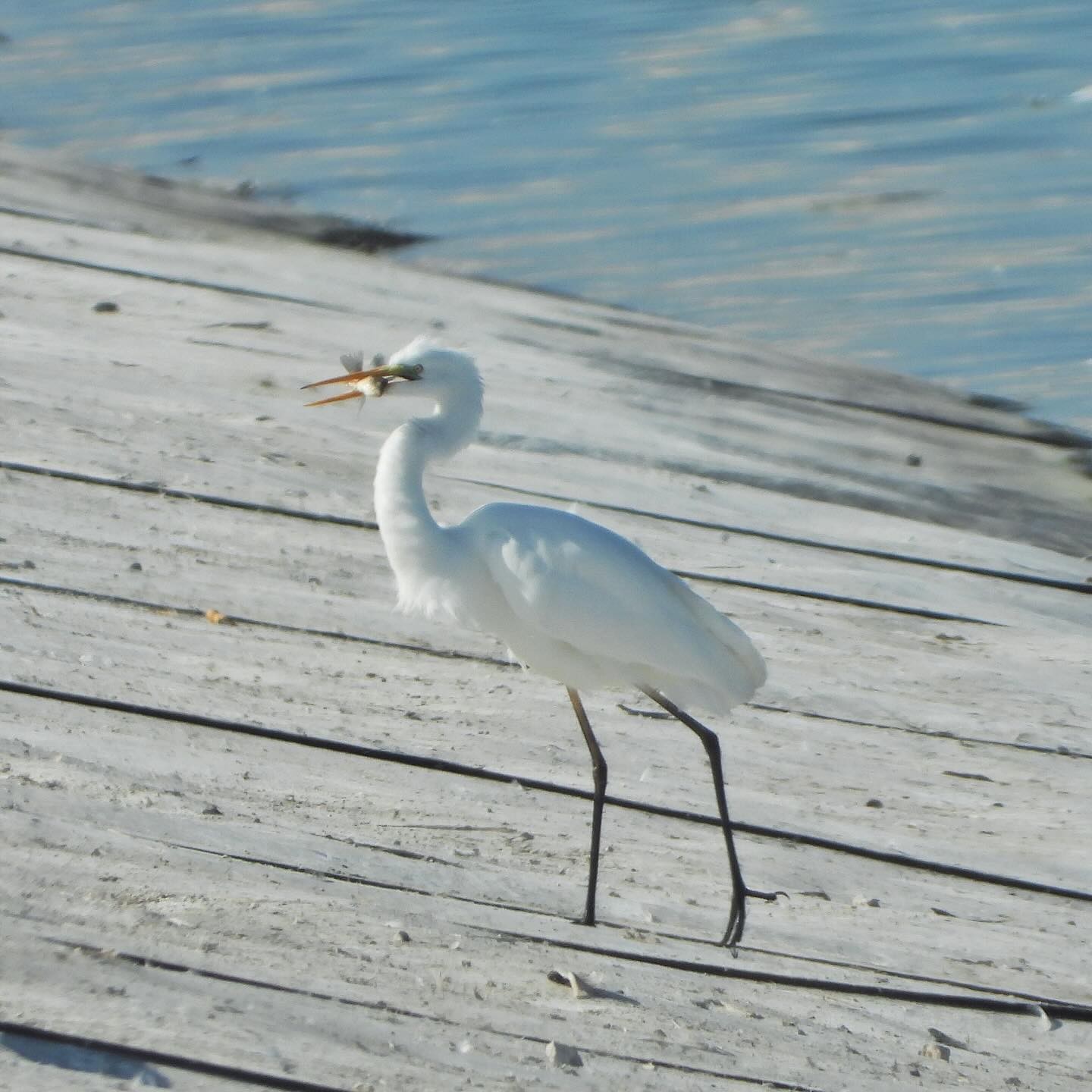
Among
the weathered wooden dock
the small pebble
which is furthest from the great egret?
the small pebble

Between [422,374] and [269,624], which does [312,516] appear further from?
[422,374]

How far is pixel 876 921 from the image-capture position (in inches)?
100.0

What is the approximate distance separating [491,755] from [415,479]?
1.45 feet

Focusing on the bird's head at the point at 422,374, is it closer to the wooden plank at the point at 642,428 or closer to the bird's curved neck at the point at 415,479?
the bird's curved neck at the point at 415,479

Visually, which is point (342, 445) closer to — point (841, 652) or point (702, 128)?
point (841, 652)

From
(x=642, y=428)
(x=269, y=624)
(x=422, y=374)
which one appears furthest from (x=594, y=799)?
(x=642, y=428)

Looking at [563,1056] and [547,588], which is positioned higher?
[547,588]

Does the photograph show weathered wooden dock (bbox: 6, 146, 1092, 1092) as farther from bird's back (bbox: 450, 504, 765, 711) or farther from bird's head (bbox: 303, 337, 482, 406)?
bird's head (bbox: 303, 337, 482, 406)

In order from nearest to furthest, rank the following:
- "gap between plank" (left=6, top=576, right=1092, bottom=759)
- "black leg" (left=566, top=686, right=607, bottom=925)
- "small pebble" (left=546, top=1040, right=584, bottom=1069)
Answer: "small pebble" (left=546, top=1040, right=584, bottom=1069)
"black leg" (left=566, top=686, right=607, bottom=925)
"gap between plank" (left=6, top=576, right=1092, bottom=759)

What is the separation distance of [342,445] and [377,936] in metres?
1.87

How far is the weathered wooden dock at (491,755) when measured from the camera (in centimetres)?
220

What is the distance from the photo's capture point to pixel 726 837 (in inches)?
102

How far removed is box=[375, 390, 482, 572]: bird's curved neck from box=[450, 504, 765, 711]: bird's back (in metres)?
0.06

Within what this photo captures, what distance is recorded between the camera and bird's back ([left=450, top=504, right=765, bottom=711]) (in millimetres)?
2711
